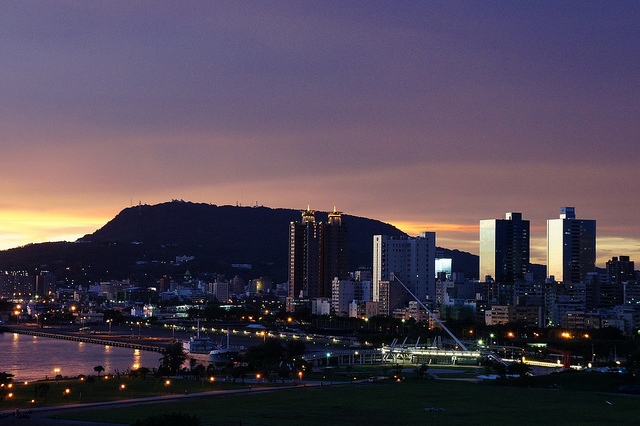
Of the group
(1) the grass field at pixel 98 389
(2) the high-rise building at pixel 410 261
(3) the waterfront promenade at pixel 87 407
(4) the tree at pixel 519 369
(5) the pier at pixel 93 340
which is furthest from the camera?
(2) the high-rise building at pixel 410 261

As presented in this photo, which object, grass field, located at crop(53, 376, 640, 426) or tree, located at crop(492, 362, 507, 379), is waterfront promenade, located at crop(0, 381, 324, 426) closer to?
grass field, located at crop(53, 376, 640, 426)

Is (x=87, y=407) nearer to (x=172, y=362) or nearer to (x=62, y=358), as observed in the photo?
(x=172, y=362)

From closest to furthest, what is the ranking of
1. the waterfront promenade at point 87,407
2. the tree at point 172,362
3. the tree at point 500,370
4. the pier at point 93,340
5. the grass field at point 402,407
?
1. the waterfront promenade at point 87,407
2. the grass field at point 402,407
3. the tree at point 500,370
4. the tree at point 172,362
5. the pier at point 93,340

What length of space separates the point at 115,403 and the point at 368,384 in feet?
67.4

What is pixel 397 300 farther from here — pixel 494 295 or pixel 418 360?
pixel 418 360

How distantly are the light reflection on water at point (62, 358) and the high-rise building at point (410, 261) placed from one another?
66.7m

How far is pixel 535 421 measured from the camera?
50219mm

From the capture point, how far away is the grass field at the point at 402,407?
49625 mm

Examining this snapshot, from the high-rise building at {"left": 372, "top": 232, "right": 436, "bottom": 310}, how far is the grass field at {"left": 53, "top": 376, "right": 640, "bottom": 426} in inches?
4946

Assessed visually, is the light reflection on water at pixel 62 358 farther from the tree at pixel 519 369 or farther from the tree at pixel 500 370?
the tree at pixel 519 369

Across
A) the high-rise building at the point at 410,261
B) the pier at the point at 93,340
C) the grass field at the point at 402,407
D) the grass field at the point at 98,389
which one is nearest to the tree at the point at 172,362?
the grass field at the point at 98,389

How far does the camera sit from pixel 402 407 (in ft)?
180

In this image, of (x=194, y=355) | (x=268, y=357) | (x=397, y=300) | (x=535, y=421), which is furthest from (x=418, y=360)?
(x=397, y=300)

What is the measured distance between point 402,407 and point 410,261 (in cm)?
13865
